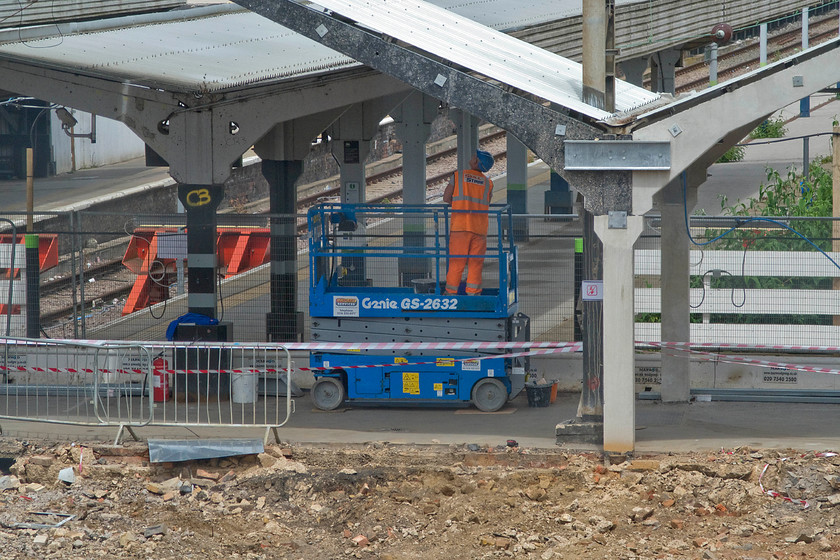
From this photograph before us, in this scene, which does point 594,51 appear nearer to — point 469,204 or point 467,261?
point 469,204

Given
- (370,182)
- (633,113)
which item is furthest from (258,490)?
(370,182)

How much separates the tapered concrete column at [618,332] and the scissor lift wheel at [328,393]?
11.3 feet

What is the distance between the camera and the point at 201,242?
41.7 feet

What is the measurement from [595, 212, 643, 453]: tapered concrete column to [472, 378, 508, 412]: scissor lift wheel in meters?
2.18

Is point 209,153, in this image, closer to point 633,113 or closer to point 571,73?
point 571,73

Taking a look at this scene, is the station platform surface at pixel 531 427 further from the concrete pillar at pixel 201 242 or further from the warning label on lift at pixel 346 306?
the concrete pillar at pixel 201 242

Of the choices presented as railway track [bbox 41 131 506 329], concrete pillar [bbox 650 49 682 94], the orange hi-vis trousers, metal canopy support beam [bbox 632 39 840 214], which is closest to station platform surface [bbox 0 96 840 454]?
the orange hi-vis trousers

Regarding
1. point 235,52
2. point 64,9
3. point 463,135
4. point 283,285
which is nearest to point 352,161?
point 283,285

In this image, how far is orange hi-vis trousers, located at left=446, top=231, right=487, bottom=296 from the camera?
1195 centimetres

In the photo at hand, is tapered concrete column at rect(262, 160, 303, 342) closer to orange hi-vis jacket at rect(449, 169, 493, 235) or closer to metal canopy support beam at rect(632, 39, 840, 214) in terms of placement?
orange hi-vis jacket at rect(449, 169, 493, 235)

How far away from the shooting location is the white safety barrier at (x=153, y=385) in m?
11.5

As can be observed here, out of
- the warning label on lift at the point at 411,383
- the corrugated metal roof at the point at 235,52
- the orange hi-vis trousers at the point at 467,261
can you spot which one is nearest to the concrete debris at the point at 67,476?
the warning label on lift at the point at 411,383

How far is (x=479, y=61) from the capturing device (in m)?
9.88

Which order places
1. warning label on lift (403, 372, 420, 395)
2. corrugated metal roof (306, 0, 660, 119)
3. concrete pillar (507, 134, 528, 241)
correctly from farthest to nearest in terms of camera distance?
concrete pillar (507, 134, 528, 241)
warning label on lift (403, 372, 420, 395)
corrugated metal roof (306, 0, 660, 119)
